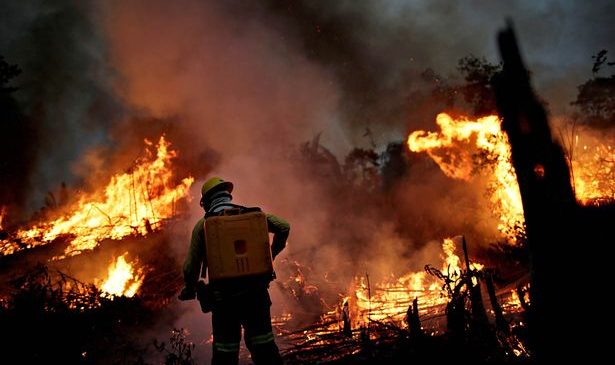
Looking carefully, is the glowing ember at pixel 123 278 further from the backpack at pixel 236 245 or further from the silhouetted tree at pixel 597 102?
the silhouetted tree at pixel 597 102

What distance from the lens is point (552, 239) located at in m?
3.14

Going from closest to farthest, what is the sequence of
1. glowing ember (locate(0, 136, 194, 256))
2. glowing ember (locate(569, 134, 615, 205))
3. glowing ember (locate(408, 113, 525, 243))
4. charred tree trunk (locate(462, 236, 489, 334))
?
charred tree trunk (locate(462, 236, 489, 334)) → glowing ember (locate(0, 136, 194, 256)) → glowing ember (locate(569, 134, 615, 205)) → glowing ember (locate(408, 113, 525, 243))

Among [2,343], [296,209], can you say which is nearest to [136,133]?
[296,209]

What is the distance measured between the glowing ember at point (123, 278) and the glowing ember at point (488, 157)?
38.1 ft

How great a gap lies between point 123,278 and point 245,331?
8417 millimetres

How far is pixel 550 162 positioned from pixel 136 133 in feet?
61.0

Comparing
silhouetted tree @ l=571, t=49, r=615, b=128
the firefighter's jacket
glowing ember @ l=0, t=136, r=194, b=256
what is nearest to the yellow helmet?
the firefighter's jacket

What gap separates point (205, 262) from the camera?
3.64 metres

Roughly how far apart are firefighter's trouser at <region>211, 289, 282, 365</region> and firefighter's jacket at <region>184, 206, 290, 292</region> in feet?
0.42

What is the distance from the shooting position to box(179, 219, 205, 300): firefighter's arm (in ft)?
11.5

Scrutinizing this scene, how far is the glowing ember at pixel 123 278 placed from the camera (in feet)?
31.4

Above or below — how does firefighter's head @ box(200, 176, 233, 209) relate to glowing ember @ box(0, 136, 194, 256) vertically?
below

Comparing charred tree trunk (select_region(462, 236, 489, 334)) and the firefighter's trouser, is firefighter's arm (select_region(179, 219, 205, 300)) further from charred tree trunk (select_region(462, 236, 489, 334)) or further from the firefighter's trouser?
charred tree trunk (select_region(462, 236, 489, 334))

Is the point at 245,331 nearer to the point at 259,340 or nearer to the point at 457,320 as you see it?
the point at 259,340
